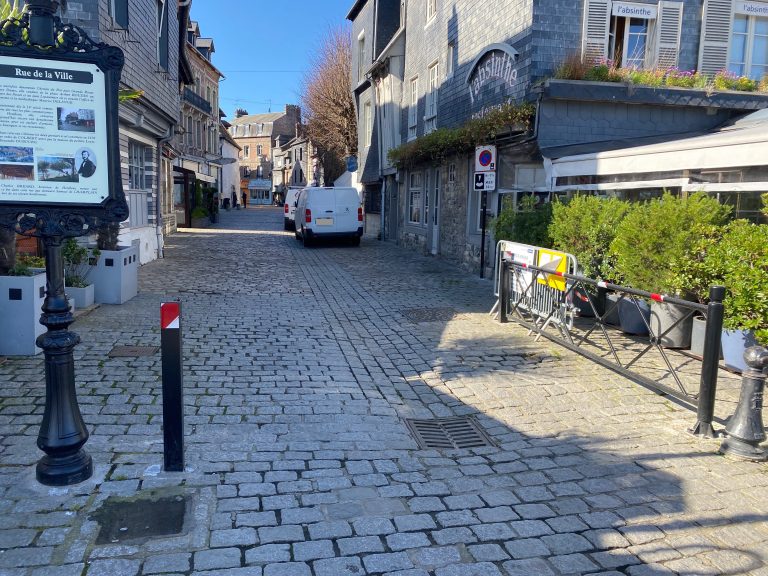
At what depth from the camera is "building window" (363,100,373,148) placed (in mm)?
26328

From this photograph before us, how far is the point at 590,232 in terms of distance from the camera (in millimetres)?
8305

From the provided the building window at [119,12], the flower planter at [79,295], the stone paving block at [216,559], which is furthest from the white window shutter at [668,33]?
the stone paving block at [216,559]

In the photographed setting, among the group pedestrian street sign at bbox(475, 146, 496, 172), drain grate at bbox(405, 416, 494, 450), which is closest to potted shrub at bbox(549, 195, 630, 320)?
pedestrian street sign at bbox(475, 146, 496, 172)

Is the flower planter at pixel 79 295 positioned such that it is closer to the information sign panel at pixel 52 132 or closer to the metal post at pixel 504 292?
the information sign panel at pixel 52 132

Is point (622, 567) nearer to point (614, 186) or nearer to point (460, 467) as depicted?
point (460, 467)

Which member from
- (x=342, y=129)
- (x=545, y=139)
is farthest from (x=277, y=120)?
(x=545, y=139)

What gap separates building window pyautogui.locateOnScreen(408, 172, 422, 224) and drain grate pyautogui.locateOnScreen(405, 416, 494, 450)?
14380 millimetres

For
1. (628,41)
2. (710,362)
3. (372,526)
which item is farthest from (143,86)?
(710,362)

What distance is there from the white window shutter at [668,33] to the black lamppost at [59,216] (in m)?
10.7

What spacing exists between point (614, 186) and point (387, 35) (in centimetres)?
1645

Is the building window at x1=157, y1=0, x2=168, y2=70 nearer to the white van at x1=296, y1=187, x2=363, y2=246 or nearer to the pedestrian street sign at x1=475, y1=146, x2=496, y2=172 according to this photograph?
the white van at x1=296, y1=187, x2=363, y2=246

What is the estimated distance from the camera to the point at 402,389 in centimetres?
600

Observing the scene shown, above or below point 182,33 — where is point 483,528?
below

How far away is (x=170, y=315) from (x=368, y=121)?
24.2 m
